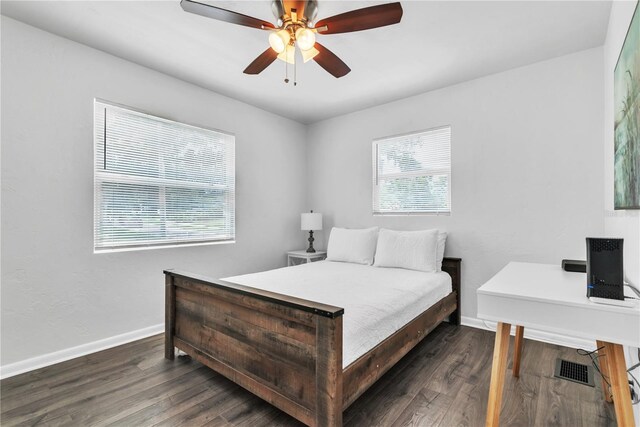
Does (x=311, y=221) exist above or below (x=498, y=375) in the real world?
above

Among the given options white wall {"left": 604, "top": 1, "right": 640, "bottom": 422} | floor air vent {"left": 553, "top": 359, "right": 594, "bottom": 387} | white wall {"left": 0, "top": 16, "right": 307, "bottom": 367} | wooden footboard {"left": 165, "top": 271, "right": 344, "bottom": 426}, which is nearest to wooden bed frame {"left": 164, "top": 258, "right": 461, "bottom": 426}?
wooden footboard {"left": 165, "top": 271, "right": 344, "bottom": 426}

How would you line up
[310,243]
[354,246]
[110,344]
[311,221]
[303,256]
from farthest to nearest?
1. [310,243]
2. [311,221]
3. [303,256]
4. [354,246]
5. [110,344]

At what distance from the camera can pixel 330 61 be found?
2143 millimetres

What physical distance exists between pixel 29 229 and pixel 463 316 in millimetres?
4004

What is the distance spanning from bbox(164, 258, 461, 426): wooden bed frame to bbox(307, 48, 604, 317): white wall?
1280 mm

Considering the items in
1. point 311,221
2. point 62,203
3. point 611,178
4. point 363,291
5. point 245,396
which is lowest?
point 245,396

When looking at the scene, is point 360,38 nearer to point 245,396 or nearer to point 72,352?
point 245,396

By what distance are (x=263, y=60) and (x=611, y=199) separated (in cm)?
273

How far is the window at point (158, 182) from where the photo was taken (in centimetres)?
274

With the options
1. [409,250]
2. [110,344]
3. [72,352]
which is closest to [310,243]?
[409,250]

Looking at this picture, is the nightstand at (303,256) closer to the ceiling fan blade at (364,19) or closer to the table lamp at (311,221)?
the table lamp at (311,221)

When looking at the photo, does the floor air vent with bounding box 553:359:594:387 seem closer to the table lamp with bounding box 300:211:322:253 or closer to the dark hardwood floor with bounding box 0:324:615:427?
the dark hardwood floor with bounding box 0:324:615:427

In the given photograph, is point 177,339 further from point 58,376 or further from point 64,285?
point 64,285

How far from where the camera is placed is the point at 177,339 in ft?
7.93
